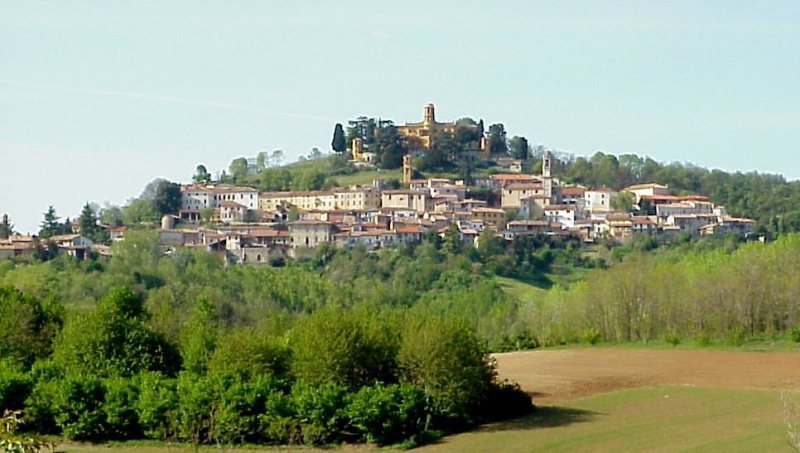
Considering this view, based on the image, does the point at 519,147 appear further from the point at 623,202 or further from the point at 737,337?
the point at 737,337

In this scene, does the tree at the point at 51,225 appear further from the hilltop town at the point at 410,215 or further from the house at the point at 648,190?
the house at the point at 648,190

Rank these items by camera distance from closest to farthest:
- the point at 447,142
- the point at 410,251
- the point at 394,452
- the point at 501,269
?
the point at 394,452
the point at 501,269
the point at 410,251
the point at 447,142

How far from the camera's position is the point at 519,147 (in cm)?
12912

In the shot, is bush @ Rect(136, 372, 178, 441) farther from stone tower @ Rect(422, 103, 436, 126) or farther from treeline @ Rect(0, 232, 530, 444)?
stone tower @ Rect(422, 103, 436, 126)

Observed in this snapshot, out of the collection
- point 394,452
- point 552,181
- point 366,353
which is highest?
point 552,181

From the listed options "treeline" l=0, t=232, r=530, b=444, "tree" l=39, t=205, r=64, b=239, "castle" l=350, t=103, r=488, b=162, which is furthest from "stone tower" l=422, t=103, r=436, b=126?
"treeline" l=0, t=232, r=530, b=444

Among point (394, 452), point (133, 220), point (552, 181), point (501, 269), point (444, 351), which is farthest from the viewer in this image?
point (552, 181)

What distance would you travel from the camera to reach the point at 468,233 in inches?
3551

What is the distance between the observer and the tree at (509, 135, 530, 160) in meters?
128

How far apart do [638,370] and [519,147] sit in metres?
95.7

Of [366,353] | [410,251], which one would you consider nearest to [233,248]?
[410,251]

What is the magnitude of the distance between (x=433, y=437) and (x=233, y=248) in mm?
62675

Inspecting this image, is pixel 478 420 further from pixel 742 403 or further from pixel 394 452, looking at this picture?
pixel 742 403

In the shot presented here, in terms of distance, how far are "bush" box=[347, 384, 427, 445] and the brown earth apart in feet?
17.3
